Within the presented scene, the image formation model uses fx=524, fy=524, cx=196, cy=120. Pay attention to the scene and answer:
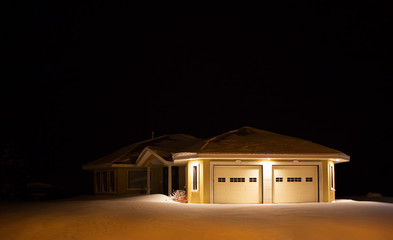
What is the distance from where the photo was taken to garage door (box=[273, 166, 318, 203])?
2652 centimetres

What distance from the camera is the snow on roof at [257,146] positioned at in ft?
85.3

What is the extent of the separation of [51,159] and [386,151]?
169 ft

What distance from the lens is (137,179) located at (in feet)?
121

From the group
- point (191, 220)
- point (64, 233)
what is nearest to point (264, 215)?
point (191, 220)

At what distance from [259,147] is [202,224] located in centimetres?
1022

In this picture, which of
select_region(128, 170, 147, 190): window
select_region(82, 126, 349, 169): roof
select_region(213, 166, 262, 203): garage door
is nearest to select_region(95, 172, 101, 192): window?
select_region(128, 170, 147, 190): window

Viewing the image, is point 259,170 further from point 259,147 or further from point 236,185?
point 236,185

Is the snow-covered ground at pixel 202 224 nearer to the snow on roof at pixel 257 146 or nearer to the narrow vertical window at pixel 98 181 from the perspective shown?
the snow on roof at pixel 257 146

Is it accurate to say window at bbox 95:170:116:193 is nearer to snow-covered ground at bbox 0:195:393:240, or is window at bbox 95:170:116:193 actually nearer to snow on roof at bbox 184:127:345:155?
snow on roof at bbox 184:127:345:155

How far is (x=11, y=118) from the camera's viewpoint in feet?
266

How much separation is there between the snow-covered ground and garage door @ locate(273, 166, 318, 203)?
457 cm

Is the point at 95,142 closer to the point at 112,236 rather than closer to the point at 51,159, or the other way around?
the point at 51,159

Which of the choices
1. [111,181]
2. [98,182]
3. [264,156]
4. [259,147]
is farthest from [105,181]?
[264,156]

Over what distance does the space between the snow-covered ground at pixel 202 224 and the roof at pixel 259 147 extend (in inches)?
171
